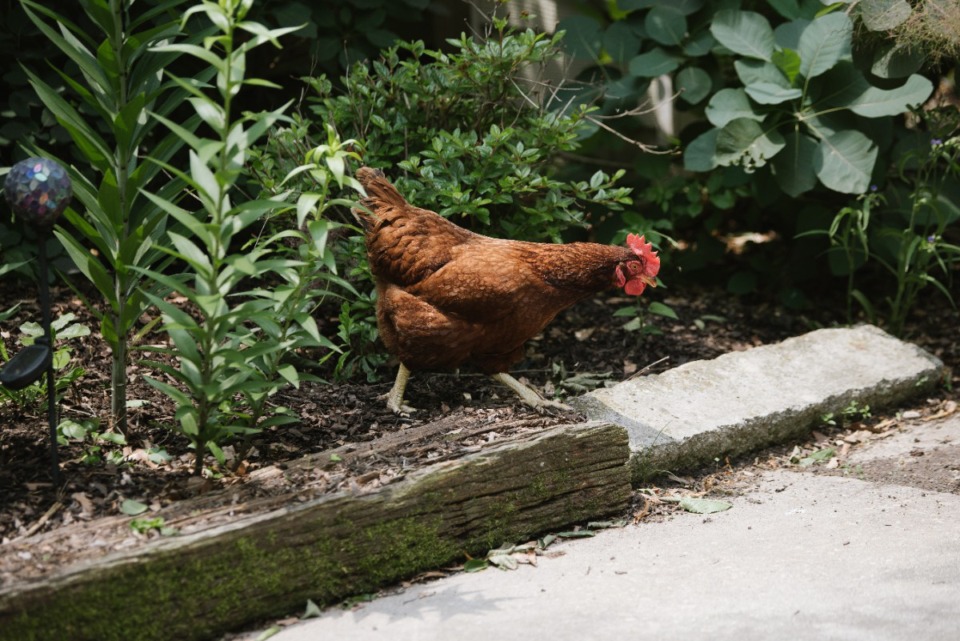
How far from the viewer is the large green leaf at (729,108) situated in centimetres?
545

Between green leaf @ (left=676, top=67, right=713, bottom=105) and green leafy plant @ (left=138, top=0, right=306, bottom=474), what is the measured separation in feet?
10.9

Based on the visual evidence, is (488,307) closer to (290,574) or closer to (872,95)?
(290,574)

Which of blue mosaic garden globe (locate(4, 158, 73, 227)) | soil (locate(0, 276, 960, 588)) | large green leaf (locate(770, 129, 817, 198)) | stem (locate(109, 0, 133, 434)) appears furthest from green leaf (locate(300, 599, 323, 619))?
large green leaf (locate(770, 129, 817, 198))

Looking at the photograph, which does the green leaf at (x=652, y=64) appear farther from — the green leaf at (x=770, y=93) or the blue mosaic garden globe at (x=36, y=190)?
the blue mosaic garden globe at (x=36, y=190)

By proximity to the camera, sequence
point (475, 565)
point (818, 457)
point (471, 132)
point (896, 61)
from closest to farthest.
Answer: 1. point (475, 565)
2. point (818, 457)
3. point (471, 132)
4. point (896, 61)

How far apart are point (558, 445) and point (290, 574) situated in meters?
1.08

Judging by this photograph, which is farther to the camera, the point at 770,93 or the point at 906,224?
the point at 906,224

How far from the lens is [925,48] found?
5.22m

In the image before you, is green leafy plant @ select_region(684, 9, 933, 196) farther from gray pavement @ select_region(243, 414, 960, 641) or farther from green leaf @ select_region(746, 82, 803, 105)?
gray pavement @ select_region(243, 414, 960, 641)

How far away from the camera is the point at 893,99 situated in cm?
527

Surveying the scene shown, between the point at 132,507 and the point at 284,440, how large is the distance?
74cm

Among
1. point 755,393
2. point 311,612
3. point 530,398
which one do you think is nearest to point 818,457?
point 755,393

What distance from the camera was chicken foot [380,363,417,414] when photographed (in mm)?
3977

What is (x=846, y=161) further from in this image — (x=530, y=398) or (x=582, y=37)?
(x=530, y=398)
